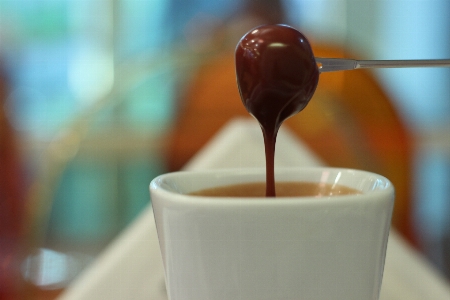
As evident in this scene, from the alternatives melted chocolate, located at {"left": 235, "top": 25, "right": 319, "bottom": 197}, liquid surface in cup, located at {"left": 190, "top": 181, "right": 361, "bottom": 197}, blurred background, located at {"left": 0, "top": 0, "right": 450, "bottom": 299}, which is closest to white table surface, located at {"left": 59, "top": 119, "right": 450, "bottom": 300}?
liquid surface in cup, located at {"left": 190, "top": 181, "right": 361, "bottom": 197}

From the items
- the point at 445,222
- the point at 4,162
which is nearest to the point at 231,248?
the point at 445,222

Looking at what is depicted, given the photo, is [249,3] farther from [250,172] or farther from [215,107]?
[250,172]

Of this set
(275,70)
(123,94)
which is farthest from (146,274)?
(123,94)

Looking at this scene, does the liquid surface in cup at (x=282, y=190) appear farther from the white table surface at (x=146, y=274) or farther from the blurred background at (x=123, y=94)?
the blurred background at (x=123, y=94)

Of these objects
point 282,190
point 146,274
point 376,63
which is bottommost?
point 146,274

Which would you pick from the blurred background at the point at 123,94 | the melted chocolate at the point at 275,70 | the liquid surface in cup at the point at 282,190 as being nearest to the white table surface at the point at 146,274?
the liquid surface in cup at the point at 282,190

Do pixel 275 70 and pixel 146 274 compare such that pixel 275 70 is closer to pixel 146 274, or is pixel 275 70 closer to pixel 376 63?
pixel 376 63
